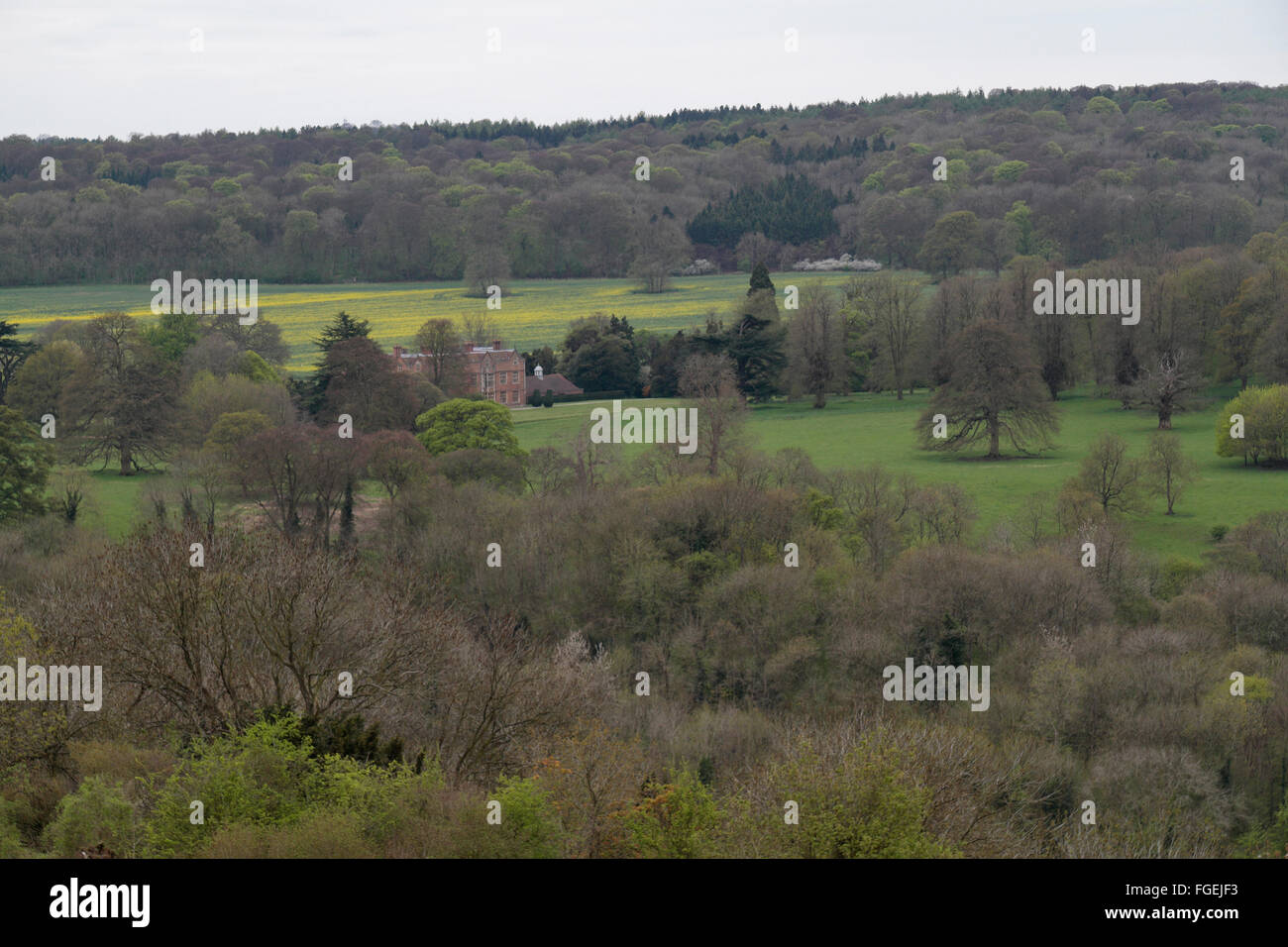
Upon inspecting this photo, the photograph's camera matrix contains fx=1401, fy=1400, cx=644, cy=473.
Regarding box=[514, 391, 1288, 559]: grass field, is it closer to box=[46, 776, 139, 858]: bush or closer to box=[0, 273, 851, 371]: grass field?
box=[0, 273, 851, 371]: grass field

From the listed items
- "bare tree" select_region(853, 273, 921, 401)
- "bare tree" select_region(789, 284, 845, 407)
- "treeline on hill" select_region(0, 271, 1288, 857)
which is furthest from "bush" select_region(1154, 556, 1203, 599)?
"bare tree" select_region(853, 273, 921, 401)

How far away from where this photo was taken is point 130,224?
120000mm

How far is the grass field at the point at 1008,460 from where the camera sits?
5338cm

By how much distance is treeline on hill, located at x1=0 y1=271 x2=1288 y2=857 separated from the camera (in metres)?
19.1

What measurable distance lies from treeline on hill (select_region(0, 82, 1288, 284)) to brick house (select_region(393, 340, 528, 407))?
120ft

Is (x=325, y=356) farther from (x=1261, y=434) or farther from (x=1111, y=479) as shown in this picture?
(x=1261, y=434)

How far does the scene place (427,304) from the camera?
10919 centimetres

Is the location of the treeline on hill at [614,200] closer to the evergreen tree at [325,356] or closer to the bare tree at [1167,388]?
the bare tree at [1167,388]

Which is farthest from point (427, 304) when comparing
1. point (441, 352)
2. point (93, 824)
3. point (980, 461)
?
point (93, 824)

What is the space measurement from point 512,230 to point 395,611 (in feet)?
332
